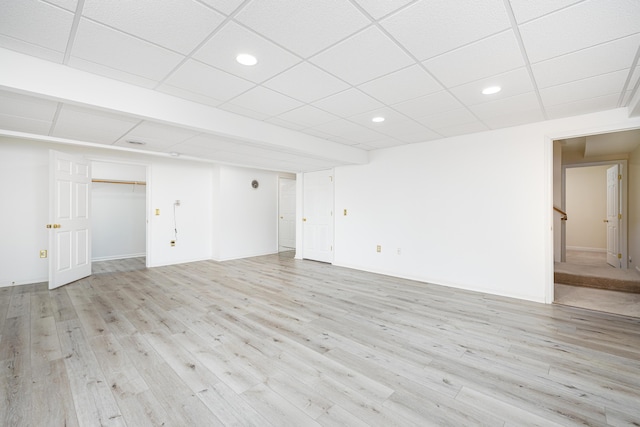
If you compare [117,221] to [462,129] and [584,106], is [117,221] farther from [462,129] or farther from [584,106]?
[584,106]

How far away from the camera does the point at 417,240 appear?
4797mm

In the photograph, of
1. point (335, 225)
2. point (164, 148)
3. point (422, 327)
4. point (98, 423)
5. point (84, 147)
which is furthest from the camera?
point (335, 225)

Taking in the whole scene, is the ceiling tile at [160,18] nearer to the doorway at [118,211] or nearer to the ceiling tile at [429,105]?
the ceiling tile at [429,105]

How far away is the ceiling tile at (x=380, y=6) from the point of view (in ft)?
5.18

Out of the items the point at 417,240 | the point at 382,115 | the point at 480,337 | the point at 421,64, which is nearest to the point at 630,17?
the point at 421,64

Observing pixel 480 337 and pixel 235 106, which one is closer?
pixel 480 337

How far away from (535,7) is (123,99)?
328 centimetres

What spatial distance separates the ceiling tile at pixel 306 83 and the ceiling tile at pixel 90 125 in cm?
173

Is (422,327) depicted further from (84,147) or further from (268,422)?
(84,147)

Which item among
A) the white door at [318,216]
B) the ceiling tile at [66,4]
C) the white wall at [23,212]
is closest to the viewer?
the ceiling tile at [66,4]

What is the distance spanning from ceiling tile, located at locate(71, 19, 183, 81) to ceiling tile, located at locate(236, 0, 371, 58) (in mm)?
823

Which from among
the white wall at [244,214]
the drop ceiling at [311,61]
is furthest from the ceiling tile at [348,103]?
the white wall at [244,214]

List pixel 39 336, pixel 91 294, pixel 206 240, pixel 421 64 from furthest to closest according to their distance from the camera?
1. pixel 206 240
2. pixel 91 294
3. pixel 39 336
4. pixel 421 64

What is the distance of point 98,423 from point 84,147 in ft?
16.9
